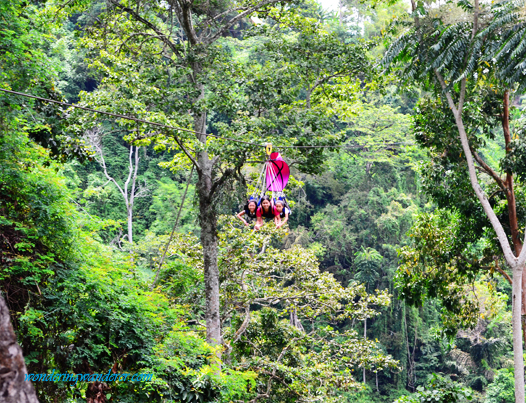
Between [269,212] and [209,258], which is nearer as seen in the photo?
[269,212]

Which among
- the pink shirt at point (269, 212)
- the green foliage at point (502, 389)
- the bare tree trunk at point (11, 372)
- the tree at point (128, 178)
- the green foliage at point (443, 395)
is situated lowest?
the green foliage at point (502, 389)

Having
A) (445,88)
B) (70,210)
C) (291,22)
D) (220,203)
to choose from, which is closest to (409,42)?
(445,88)

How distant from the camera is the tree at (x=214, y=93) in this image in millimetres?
6930

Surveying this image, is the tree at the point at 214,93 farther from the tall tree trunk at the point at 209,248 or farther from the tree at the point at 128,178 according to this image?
the tree at the point at 128,178

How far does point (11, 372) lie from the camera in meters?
2.82

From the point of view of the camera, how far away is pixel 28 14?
18.8ft

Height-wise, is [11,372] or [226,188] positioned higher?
[226,188]

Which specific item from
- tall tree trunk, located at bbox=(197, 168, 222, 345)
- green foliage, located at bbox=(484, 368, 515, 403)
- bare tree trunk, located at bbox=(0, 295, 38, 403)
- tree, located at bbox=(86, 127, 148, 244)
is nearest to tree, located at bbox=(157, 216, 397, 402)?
tall tree trunk, located at bbox=(197, 168, 222, 345)

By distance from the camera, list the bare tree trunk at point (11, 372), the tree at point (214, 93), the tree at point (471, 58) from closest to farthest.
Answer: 1. the bare tree trunk at point (11, 372)
2. the tree at point (471, 58)
3. the tree at point (214, 93)

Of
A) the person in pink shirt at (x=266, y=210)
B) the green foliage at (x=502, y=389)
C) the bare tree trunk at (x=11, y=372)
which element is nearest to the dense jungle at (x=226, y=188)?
the bare tree trunk at (x=11, y=372)

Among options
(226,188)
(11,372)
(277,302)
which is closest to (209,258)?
(226,188)

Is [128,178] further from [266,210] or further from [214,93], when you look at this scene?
[266,210]

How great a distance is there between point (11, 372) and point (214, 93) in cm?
551

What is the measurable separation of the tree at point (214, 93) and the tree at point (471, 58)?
57.4 inches
